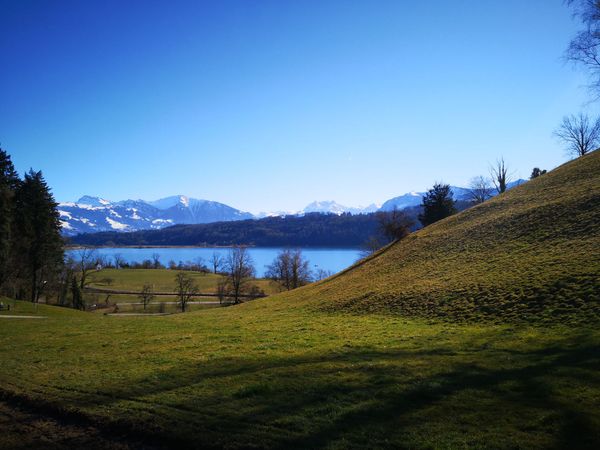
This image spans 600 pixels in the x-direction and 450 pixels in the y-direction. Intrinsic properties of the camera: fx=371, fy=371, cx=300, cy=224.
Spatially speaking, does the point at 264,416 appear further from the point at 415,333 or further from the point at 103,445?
the point at 415,333

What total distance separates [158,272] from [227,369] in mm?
112682

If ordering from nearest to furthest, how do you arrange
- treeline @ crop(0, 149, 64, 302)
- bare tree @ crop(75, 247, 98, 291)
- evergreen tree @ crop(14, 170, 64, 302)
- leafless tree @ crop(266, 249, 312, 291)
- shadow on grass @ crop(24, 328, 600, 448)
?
1. shadow on grass @ crop(24, 328, 600, 448)
2. treeline @ crop(0, 149, 64, 302)
3. evergreen tree @ crop(14, 170, 64, 302)
4. bare tree @ crop(75, 247, 98, 291)
5. leafless tree @ crop(266, 249, 312, 291)

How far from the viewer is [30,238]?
167 ft

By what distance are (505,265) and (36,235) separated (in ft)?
192

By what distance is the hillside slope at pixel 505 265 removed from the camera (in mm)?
17641

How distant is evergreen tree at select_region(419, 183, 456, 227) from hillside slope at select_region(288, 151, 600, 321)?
1572 centimetres

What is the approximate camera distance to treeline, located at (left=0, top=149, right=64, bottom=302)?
155 ft

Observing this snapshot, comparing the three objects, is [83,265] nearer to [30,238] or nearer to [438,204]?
[30,238]

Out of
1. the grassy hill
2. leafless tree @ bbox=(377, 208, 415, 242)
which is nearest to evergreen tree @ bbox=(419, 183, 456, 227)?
leafless tree @ bbox=(377, 208, 415, 242)

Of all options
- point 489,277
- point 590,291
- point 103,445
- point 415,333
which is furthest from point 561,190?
point 103,445

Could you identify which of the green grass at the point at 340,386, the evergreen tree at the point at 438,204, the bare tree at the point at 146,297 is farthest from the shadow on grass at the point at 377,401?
the bare tree at the point at 146,297

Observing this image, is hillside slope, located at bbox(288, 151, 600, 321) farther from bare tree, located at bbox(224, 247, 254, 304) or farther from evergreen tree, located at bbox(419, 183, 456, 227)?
bare tree, located at bbox(224, 247, 254, 304)

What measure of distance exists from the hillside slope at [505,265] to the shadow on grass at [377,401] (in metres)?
6.19

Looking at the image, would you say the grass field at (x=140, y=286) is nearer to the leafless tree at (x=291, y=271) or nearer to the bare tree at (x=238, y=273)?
the bare tree at (x=238, y=273)
